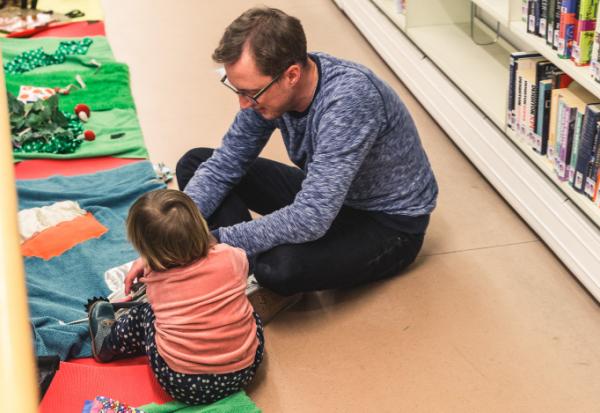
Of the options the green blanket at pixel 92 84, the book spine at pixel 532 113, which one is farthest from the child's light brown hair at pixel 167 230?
the green blanket at pixel 92 84

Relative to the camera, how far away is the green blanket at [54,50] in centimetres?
407

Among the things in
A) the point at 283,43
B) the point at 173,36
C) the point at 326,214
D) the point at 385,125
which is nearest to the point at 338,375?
the point at 326,214

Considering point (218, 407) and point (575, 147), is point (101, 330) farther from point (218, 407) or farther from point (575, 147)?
point (575, 147)

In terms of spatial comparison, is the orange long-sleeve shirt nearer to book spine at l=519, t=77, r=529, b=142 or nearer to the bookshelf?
the bookshelf

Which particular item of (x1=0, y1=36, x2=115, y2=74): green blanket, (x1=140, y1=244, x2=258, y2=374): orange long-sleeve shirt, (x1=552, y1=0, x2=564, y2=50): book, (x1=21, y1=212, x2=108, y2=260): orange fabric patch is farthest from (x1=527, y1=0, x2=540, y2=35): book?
(x1=0, y1=36, x2=115, y2=74): green blanket

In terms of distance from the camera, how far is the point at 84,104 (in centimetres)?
369

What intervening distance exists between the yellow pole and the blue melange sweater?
3.95ft

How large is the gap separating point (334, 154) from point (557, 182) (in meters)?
0.83

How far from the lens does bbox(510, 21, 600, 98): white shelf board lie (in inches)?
91.0

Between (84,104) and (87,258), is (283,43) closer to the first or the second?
(87,258)

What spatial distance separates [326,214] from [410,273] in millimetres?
512

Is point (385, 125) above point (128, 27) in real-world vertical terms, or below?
above

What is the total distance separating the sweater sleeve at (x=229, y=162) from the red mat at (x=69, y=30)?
2.35 meters

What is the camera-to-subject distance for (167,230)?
1.94 m
